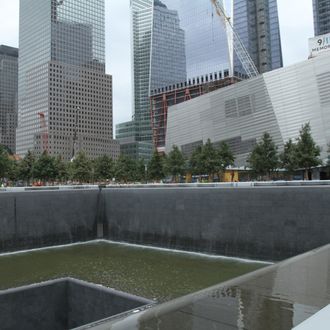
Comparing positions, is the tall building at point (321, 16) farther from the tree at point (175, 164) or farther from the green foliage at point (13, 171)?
the green foliage at point (13, 171)

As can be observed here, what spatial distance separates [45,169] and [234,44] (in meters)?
88.1

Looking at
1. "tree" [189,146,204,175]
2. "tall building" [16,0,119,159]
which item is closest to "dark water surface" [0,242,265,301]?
"tree" [189,146,204,175]

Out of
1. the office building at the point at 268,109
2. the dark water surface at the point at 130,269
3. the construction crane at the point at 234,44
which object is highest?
the construction crane at the point at 234,44

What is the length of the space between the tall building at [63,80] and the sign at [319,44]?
7132 centimetres

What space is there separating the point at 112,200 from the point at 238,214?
11223 mm

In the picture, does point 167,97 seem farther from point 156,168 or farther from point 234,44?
point 156,168

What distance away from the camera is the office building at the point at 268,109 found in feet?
218

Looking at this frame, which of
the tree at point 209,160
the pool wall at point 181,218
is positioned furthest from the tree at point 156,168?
the pool wall at point 181,218

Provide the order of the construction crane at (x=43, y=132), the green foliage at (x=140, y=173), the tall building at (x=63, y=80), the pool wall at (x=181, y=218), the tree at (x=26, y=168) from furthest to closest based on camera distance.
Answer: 1. the construction crane at (x=43, y=132)
2. the tall building at (x=63, y=80)
3. the green foliage at (x=140, y=173)
4. the tree at (x=26, y=168)
5. the pool wall at (x=181, y=218)

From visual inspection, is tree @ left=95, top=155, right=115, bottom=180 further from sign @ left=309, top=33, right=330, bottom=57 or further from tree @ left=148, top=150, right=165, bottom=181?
sign @ left=309, top=33, right=330, bottom=57

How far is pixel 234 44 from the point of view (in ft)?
453

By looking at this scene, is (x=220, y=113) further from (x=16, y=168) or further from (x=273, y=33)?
(x=273, y=33)

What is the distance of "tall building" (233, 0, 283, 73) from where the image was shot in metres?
147

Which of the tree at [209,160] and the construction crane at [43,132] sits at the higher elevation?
the construction crane at [43,132]
